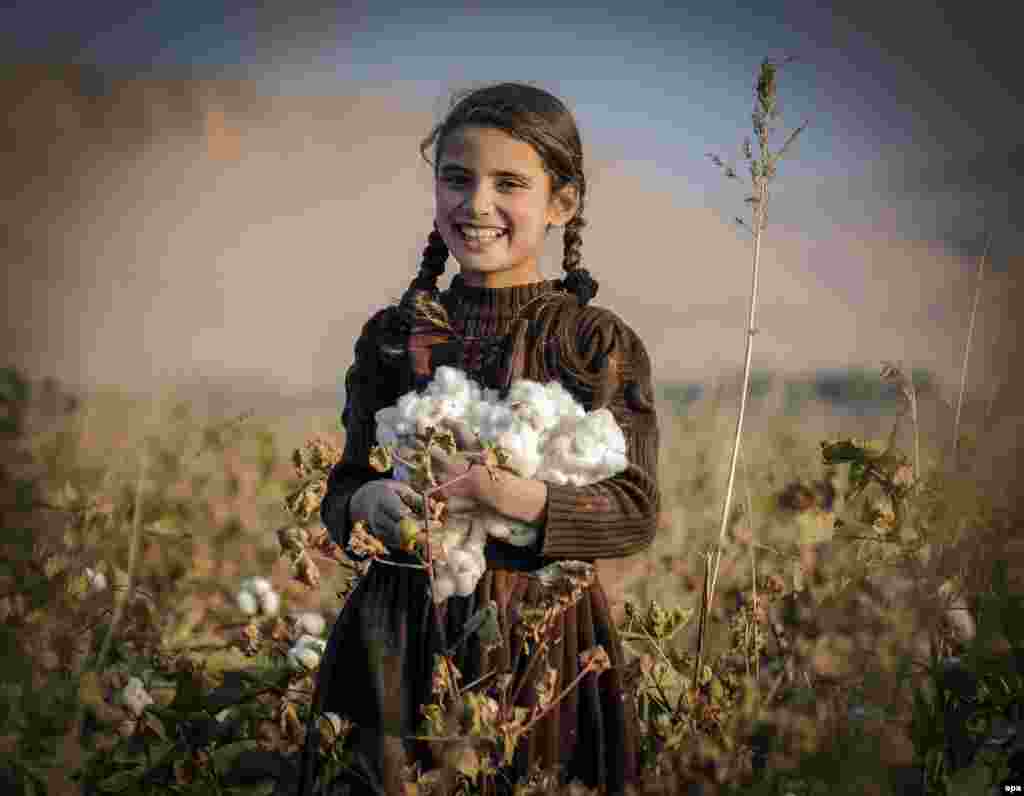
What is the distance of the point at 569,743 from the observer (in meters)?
1.68

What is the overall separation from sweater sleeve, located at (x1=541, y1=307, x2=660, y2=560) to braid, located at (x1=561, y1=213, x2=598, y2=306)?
0.05 m

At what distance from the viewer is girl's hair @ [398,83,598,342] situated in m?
1.73

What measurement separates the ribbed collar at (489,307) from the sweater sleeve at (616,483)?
0.10 meters

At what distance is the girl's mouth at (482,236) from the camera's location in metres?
1.76

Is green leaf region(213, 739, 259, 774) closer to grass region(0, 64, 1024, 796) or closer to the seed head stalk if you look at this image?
grass region(0, 64, 1024, 796)

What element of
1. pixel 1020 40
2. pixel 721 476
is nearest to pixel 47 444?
pixel 721 476

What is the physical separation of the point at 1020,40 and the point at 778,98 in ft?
1.75

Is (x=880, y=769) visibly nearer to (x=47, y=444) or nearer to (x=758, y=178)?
(x=758, y=178)

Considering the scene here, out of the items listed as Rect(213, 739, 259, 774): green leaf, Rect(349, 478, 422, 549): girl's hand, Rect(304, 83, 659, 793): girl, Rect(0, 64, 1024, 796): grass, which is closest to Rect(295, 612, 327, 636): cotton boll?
Rect(0, 64, 1024, 796): grass

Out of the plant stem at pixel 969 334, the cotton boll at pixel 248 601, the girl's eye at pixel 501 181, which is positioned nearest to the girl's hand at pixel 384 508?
the girl's eye at pixel 501 181

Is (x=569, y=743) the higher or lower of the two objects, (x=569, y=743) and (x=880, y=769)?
the lower

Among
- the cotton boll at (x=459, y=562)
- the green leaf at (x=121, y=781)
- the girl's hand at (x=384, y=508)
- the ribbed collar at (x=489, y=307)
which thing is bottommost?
the green leaf at (x=121, y=781)

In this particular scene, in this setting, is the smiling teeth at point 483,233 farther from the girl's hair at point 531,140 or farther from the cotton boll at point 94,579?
the cotton boll at point 94,579

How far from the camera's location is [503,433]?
1562 mm
